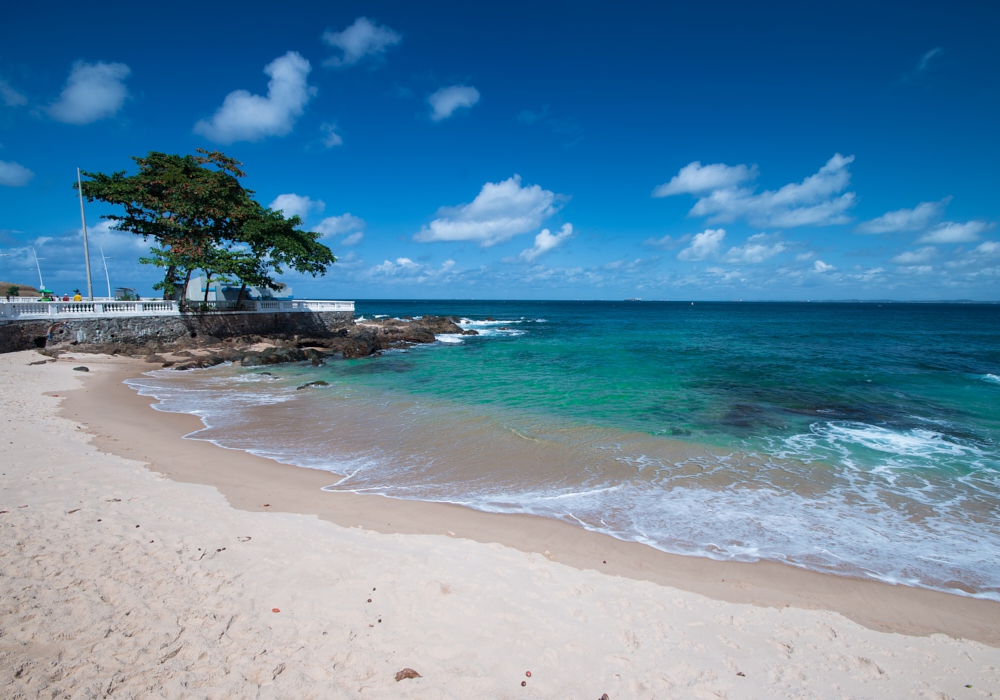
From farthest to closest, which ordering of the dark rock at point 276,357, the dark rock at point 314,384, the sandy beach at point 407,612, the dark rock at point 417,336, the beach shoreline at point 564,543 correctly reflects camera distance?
the dark rock at point 417,336 → the dark rock at point 276,357 → the dark rock at point 314,384 → the beach shoreline at point 564,543 → the sandy beach at point 407,612

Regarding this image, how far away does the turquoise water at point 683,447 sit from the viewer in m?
7.53

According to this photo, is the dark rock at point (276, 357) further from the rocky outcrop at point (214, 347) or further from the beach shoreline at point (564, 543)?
the beach shoreline at point (564, 543)

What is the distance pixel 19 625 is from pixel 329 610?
2632mm

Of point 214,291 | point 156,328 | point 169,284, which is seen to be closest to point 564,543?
point 156,328

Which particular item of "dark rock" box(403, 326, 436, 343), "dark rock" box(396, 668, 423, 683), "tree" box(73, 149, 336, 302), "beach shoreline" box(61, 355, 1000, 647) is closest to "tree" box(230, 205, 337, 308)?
"tree" box(73, 149, 336, 302)

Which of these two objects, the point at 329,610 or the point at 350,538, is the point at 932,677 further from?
the point at 350,538

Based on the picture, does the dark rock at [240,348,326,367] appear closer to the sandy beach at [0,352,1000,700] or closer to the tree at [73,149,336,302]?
the tree at [73,149,336,302]

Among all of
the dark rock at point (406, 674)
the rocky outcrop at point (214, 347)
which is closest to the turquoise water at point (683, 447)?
the rocky outcrop at point (214, 347)

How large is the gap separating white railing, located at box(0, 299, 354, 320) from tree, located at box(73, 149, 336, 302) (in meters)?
1.83

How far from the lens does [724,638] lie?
488 cm

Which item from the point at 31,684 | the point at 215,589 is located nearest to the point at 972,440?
the point at 215,589

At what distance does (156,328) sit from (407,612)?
2944 centimetres

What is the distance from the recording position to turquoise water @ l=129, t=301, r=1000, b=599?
24.7 feet

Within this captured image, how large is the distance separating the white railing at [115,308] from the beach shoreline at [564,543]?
675 inches
